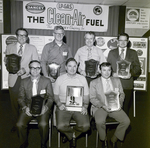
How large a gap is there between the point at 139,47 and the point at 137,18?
1.54 meters

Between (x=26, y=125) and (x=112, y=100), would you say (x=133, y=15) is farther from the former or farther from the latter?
(x=26, y=125)

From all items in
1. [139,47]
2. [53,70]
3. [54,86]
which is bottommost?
[54,86]

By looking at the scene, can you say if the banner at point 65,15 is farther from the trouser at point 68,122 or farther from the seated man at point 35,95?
the trouser at point 68,122

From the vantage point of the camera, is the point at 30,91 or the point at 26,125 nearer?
the point at 26,125

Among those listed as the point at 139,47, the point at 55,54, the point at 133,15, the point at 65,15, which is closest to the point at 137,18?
the point at 133,15

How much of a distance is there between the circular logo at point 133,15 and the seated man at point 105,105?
10.5 ft

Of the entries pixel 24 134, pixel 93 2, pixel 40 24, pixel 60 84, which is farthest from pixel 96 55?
pixel 40 24

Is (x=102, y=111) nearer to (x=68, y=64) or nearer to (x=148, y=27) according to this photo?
(x=68, y=64)

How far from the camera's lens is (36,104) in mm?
2455

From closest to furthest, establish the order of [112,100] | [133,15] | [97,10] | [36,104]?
[36,104], [112,100], [97,10], [133,15]

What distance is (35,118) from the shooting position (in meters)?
2.56

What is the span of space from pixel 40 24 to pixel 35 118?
10.9ft

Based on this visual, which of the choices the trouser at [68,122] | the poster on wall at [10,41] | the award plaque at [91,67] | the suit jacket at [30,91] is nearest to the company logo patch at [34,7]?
the poster on wall at [10,41]

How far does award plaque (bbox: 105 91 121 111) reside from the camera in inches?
101
